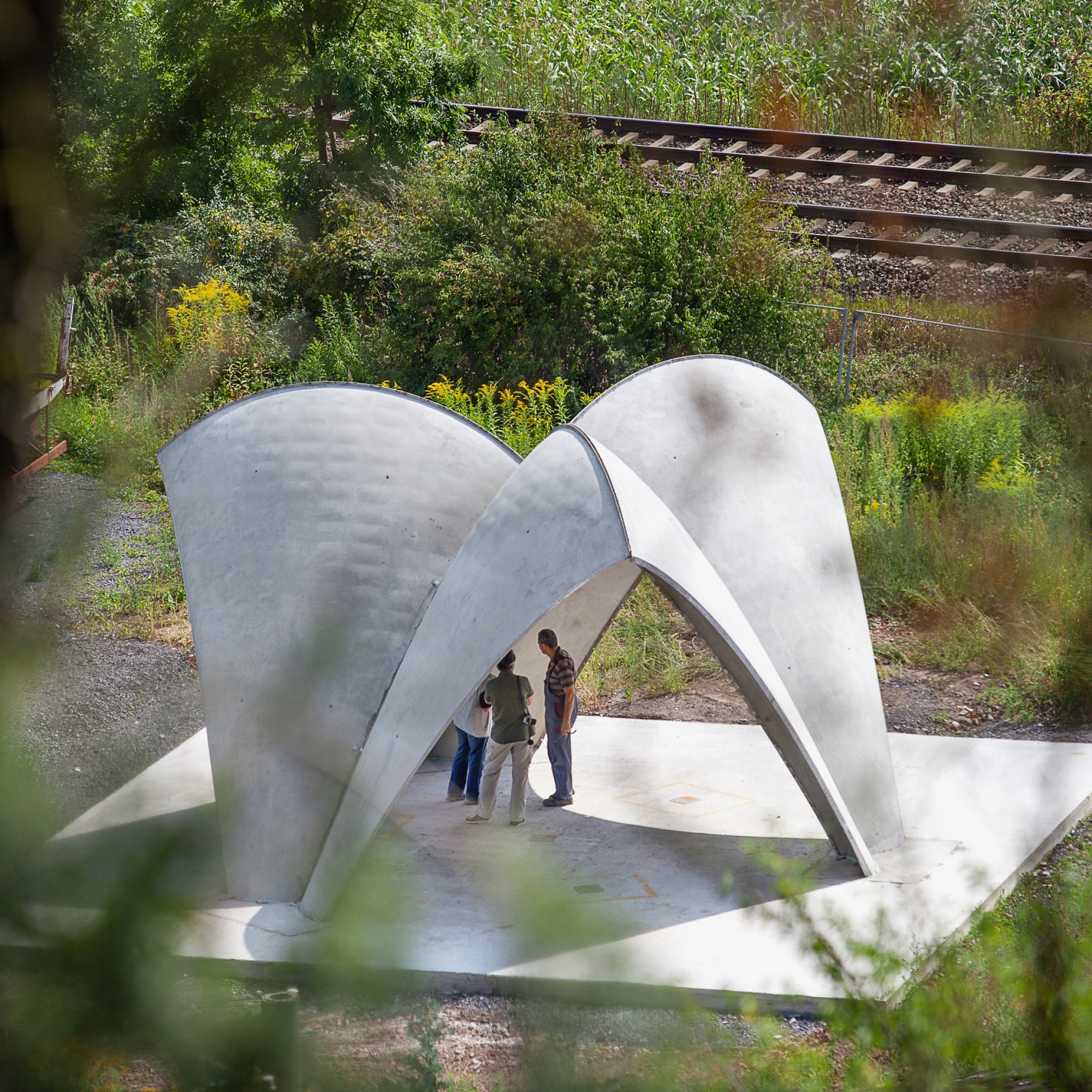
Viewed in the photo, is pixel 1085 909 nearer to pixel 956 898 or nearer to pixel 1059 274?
pixel 1059 274

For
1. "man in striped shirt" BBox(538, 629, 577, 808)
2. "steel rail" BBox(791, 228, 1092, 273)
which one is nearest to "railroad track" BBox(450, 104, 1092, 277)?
"steel rail" BBox(791, 228, 1092, 273)

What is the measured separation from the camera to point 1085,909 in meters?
2.40

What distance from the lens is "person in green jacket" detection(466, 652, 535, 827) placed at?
757cm

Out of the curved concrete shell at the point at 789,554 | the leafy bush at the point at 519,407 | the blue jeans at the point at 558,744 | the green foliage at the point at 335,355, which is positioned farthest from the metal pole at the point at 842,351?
the green foliage at the point at 335,355

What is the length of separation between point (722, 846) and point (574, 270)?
7607 mm

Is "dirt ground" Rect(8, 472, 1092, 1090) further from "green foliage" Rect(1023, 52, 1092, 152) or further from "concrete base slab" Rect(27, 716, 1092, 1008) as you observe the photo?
"green foliage" Rect(1023, 52, 1092, 152)

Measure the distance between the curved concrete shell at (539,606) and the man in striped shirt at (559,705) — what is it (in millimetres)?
1451

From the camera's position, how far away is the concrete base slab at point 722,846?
218 inches

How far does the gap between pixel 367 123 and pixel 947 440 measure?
26.6 feet

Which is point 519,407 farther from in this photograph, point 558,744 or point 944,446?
point 558,744

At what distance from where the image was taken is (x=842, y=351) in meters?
11.6

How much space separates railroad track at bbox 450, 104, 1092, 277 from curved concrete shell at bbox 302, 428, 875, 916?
1.91 m

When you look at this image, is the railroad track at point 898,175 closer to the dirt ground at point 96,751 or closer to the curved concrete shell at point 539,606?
the dirt ground at point 96,751

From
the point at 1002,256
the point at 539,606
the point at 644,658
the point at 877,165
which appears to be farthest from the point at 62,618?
the point at 644,658
